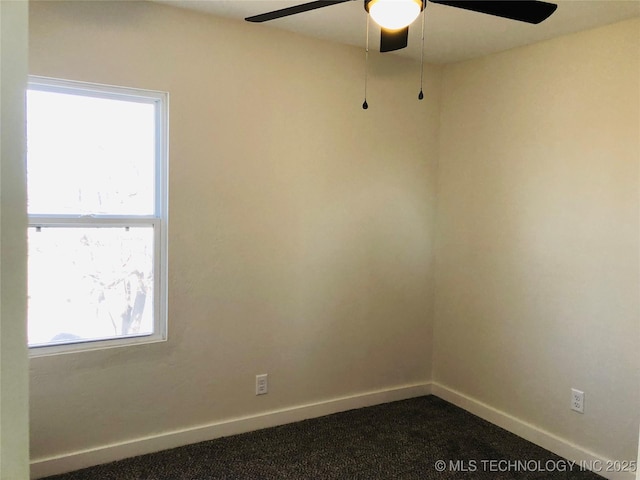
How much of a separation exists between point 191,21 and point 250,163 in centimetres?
81

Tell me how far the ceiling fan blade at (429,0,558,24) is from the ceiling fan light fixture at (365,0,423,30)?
0.56ft

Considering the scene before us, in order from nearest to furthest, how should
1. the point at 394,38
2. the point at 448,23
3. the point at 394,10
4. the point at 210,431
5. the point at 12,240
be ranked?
1. the point at 12,240
2. the point at 394,10
3. the point at 394,38
4. the point at 448,23
5. the point at 210,431

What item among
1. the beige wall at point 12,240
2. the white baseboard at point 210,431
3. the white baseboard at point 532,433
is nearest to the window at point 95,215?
the white baseboard at point 210,431

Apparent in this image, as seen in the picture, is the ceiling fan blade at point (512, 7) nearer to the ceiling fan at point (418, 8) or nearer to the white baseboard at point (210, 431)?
the ceiling fan at point (418, 8)

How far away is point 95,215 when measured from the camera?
2.55m

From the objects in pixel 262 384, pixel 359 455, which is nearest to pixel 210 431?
pixel 262 384

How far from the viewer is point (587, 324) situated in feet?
8.86

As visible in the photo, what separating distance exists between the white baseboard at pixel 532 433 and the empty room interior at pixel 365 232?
0.01 meters

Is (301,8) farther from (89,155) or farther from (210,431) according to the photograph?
(210,431)

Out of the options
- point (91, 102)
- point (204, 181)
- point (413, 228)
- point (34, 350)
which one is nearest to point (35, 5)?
point (91, 102)

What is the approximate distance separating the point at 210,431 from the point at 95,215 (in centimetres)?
139

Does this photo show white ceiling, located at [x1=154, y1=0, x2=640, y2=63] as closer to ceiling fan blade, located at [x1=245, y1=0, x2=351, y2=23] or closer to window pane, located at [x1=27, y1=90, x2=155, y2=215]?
ceiling fan blade, located at [x1=245, y1=0, x2=351, y2=23]

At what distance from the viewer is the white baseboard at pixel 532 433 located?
103 inches

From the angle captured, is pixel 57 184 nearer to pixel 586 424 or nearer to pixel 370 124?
pixel 370 124
